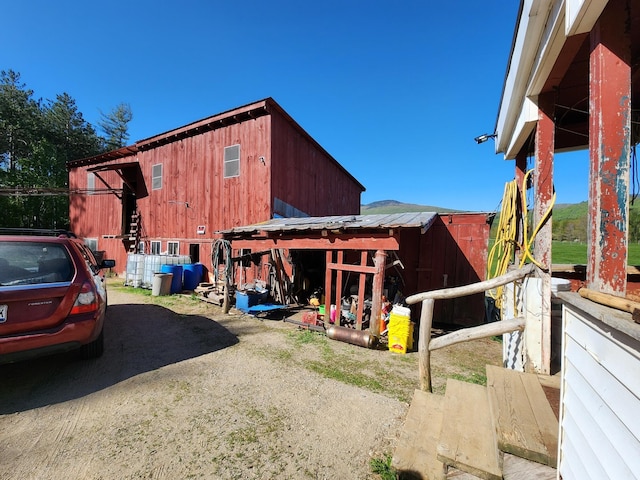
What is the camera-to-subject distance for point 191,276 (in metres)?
11.8

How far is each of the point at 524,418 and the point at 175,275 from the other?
11.8 metres

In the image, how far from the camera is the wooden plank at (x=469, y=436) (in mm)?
1700

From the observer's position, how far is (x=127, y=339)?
5789mm

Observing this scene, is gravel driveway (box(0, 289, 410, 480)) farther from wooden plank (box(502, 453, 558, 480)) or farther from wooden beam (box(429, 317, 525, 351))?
wooden plank (box(502, 453, 558, 480))

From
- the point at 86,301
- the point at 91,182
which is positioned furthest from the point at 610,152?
the point at 91,182

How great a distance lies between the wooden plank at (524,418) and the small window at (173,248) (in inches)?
548

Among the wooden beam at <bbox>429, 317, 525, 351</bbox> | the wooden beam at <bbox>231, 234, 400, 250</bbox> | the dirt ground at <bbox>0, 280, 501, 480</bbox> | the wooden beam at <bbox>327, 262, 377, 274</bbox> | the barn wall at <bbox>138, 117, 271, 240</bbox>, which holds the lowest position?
the dirt ground at <bbox>0, 280, 501, 480</bbox>

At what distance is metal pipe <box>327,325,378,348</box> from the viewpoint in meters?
5.84

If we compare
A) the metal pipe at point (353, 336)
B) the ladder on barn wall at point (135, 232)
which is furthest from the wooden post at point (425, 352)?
the ladder on barn wall at point (135, 232)

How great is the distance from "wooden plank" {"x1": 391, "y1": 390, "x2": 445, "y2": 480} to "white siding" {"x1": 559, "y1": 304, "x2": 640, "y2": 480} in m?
0.86

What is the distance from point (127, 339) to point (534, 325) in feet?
22.5

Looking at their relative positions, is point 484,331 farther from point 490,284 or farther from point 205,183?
point 205,183

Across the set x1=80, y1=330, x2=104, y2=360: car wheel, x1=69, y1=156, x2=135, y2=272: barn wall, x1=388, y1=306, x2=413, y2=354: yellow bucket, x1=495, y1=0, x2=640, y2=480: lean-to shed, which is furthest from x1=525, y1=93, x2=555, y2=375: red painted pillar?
x1=69, y1=156, x2=135, y2=272: barn wall

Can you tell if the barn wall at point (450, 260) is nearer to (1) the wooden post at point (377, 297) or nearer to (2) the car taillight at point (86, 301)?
(1) the wooden post at point (377, 297)
